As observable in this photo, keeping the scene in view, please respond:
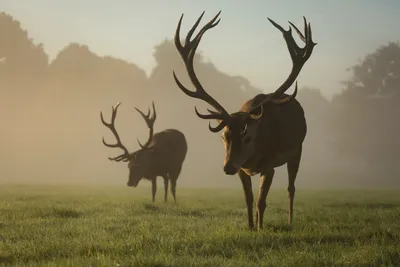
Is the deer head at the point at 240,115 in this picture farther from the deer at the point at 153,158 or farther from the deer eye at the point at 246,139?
the deer at the point at 153,158

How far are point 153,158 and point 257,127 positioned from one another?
10.2m

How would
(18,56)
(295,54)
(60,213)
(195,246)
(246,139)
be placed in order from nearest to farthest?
(195,246) < (246,139) < (295,54) < (60,213) < (18,56)

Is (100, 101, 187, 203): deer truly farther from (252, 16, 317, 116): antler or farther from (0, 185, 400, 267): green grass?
(252, 16, 317, 116): antler

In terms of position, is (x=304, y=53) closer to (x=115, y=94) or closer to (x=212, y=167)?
(x=212, y=167)

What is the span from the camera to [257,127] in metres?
7.63

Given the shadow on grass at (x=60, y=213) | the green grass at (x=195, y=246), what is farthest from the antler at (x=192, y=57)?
the shadow on grass at (x=60, y=213)

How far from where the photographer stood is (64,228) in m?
8.20

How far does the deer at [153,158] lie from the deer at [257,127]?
860 cm

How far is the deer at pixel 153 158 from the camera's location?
1712cm

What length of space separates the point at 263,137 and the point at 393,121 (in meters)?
54.9

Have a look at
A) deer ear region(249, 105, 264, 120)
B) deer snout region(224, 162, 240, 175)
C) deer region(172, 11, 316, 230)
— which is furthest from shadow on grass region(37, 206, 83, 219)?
deer ear region(249, 105, 264, 120)

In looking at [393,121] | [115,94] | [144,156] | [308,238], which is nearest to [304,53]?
[308,238]

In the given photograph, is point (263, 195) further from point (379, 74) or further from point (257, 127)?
point (379, 74)

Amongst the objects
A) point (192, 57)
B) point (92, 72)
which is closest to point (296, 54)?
point (192, 57)
